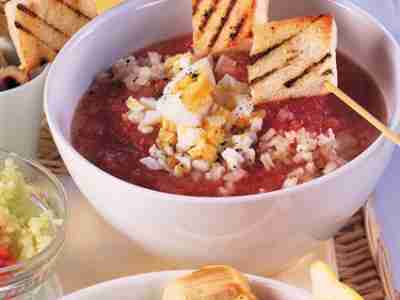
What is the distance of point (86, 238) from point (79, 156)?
0.94 ft

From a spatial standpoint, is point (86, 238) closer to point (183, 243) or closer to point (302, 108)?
point (183, 243)

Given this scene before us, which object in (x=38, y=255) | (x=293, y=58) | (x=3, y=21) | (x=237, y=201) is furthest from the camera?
(x=3, y=21)

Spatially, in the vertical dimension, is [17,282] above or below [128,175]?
below

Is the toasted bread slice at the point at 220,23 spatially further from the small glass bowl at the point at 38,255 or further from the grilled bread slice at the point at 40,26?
the small glass bowl at the point at 38,255

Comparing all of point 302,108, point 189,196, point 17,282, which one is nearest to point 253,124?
point 302,108

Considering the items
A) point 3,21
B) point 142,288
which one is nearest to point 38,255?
point 142,288

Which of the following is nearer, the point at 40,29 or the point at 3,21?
the point at 40,29

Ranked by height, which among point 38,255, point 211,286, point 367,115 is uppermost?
point 367,115

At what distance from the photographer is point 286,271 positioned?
1889 millimetres

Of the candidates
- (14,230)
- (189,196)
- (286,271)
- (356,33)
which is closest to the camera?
(189,196)

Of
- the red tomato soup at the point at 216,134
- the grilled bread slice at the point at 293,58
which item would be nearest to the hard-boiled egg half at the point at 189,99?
the red tomato soup at the point at 216,134

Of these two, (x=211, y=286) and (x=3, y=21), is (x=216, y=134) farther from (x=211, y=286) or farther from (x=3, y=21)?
(x=3, y=21)

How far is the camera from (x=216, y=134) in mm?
1789

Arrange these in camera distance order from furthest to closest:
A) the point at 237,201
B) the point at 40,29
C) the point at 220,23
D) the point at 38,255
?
1. the point at 40,29
2. the point at 220,23
3. the point at 38,255
4. the point at 237,201
